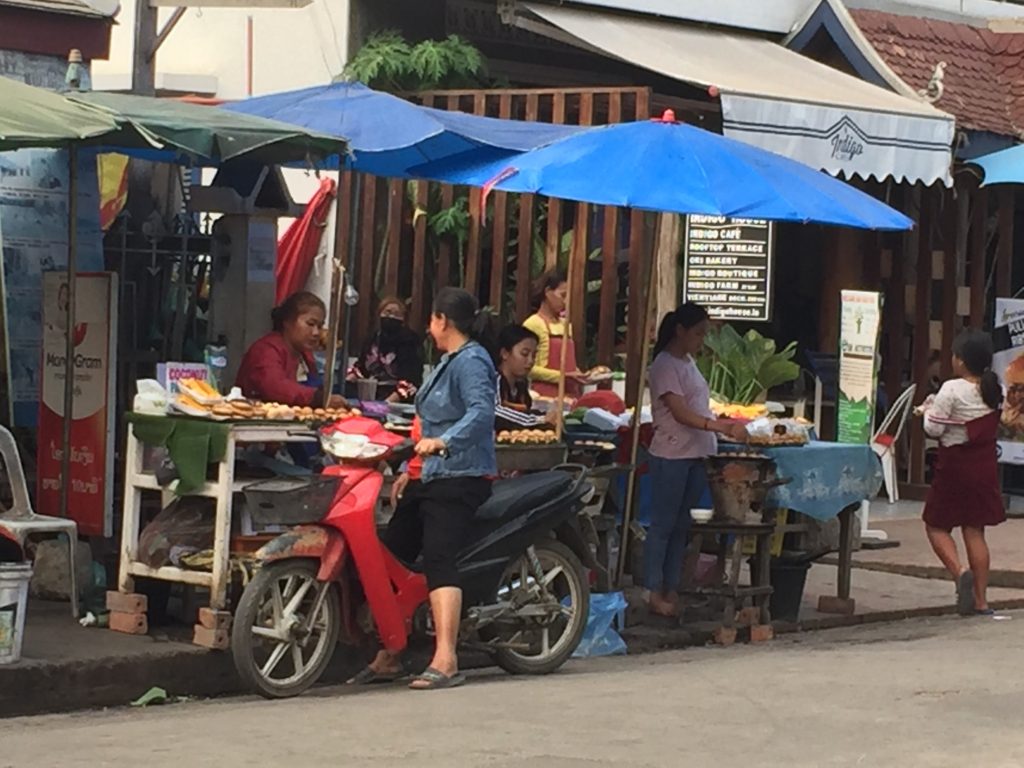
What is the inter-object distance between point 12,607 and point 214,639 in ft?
3.34

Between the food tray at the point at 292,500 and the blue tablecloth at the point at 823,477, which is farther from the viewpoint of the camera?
the blue tablecloth at the point at 823,477

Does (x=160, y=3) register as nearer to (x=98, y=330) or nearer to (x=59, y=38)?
Answer: (x=59, y=38)

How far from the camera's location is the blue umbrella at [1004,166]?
55.0ft

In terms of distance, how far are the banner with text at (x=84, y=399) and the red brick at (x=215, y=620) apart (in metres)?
1.05

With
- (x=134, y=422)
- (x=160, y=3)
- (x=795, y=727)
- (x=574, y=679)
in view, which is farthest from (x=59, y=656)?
(x=160, y=3)

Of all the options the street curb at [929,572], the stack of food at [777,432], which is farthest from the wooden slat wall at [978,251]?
the stack of food at [777,432]

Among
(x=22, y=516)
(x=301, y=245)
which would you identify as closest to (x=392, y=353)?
(x=301, y=245)

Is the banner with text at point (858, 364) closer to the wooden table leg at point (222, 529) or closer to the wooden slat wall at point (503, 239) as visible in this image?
the wooden slat wall at point (503, 239)

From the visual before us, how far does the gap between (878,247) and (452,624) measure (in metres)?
10.1

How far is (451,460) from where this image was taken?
358 inches

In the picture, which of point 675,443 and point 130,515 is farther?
point 675,443

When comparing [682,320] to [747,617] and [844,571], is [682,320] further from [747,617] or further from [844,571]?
[844,571]

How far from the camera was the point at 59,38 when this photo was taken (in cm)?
1207

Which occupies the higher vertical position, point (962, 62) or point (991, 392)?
point (962, 62)
